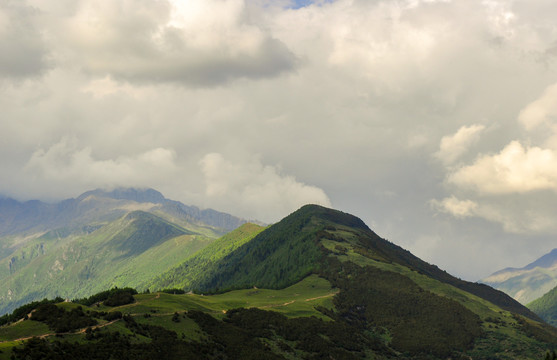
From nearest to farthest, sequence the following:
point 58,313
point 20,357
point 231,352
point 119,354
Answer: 1. point 20,357
2. point 119,354
3. point 58,313
4. point 231,352

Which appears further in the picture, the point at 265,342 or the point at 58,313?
the point at 265,342

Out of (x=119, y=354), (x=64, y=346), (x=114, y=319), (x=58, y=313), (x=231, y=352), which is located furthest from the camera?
(x=231, y=352)

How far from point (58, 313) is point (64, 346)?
2537 cm

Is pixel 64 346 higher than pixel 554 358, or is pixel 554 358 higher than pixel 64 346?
pixel 554 358

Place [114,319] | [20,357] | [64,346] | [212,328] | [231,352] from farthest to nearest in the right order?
[212,328] → [231,352] → [114,319] → [64,346] → [20,357]

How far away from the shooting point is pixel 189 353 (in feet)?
482

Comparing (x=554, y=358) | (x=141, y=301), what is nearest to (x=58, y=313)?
(x=141, y=301)

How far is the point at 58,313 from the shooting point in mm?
140250

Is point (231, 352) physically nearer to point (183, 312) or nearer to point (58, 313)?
point (183, 312)

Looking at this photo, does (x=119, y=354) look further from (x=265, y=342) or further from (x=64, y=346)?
(x=265, y=342)

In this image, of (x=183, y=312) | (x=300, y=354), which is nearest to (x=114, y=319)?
(x=183, y=312)

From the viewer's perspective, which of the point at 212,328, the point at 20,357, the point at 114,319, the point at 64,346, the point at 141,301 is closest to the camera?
the point at 20,357

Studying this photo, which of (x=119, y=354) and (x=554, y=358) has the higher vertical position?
(x=554, y=358)

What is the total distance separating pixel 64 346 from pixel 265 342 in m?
92.3
